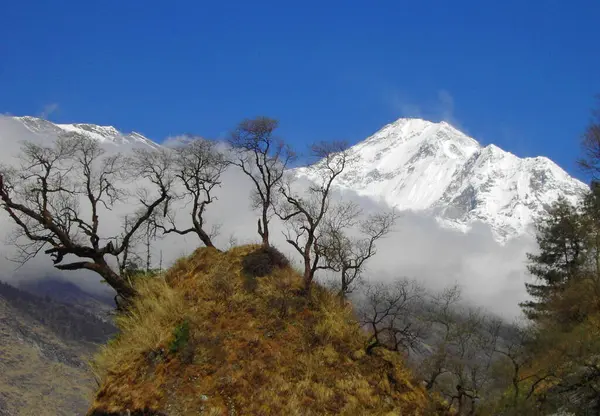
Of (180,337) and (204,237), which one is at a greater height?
(204,237)

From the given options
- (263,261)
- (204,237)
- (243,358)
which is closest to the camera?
(243,358)

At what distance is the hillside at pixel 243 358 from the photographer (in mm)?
14133

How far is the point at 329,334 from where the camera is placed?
17141 mm

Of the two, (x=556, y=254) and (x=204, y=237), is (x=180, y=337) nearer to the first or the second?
(x=204, y=237)

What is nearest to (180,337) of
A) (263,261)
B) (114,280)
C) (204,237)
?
(114,280)

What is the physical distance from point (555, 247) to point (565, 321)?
12671 mm

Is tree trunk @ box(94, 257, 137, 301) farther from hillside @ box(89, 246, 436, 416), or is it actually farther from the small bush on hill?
the small bush on hill

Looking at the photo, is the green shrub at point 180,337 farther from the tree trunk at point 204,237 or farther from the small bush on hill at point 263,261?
the tree trunk at point 204,237

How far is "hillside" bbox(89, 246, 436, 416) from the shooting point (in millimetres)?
14133

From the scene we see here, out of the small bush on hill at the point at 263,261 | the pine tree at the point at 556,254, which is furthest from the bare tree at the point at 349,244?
the pine tree at the point at 556,254

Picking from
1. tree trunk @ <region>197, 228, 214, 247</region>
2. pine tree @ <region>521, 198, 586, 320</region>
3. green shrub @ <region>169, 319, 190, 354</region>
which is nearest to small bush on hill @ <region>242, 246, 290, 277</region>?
tree trunk @ <region>197, 228, 214, 247</region>

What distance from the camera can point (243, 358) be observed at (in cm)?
1550

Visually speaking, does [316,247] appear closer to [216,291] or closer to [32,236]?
[216,291]

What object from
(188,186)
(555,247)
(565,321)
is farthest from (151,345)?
(555,247)
